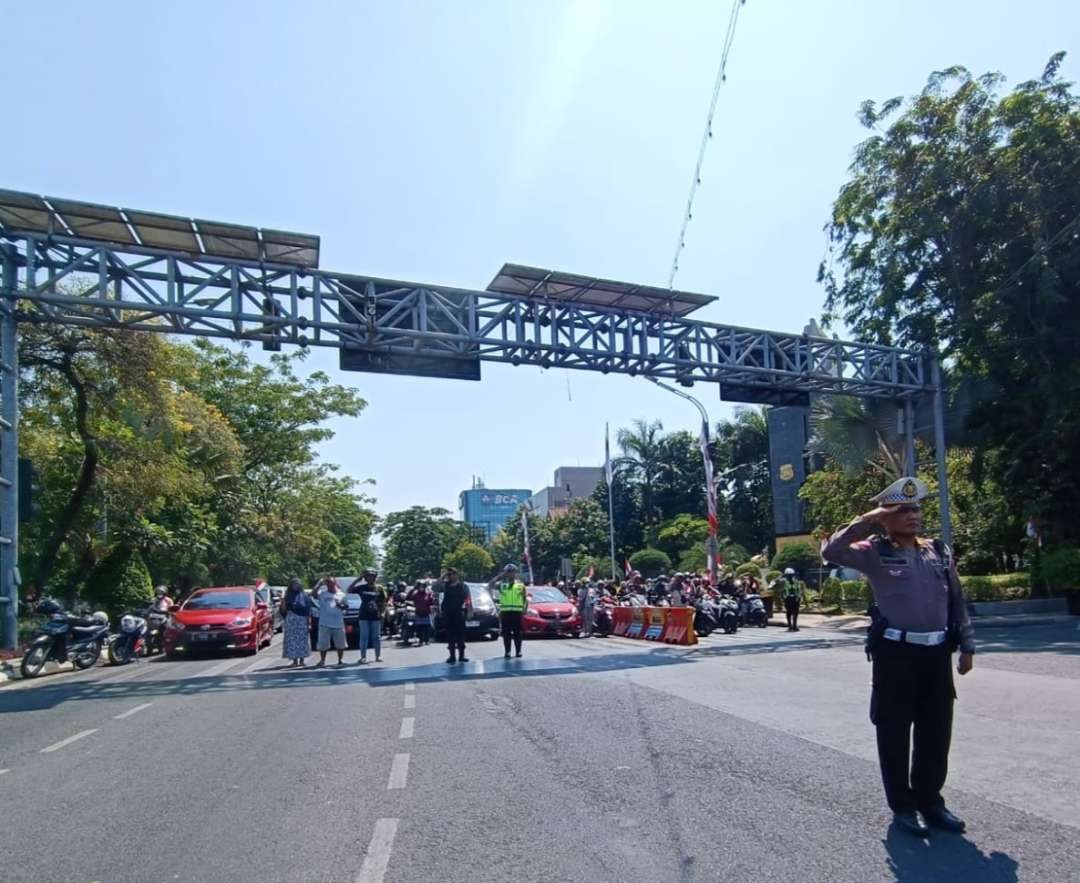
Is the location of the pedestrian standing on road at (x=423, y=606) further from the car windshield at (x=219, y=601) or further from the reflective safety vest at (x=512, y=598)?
the reflective safety vest at (x=512, y=598)

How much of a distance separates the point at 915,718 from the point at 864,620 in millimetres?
22992

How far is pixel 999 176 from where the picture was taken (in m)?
24.0

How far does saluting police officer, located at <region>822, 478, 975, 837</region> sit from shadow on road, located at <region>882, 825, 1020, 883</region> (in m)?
0.14

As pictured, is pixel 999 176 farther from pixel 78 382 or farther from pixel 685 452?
pixel 685 452

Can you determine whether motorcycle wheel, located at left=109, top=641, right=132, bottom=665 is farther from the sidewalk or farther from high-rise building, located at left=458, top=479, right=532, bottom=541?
high-rise building, located at left=458, top=479, right=532, bottom=541

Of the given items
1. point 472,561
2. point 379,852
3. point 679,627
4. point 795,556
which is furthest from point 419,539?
point 379,852

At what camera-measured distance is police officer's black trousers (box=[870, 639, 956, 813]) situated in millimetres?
5117

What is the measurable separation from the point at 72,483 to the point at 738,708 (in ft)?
71.1

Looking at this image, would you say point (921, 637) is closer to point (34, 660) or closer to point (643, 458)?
point (34, 660)

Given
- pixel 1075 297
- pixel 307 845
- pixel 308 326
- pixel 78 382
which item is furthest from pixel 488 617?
pixel 307 845

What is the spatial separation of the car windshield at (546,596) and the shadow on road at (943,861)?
65.8 ft

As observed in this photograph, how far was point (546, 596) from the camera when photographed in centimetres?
2533

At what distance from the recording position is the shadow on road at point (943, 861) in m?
4.43

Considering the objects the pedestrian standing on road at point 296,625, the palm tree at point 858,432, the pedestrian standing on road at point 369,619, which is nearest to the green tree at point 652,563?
the palm tree at point 858,432
